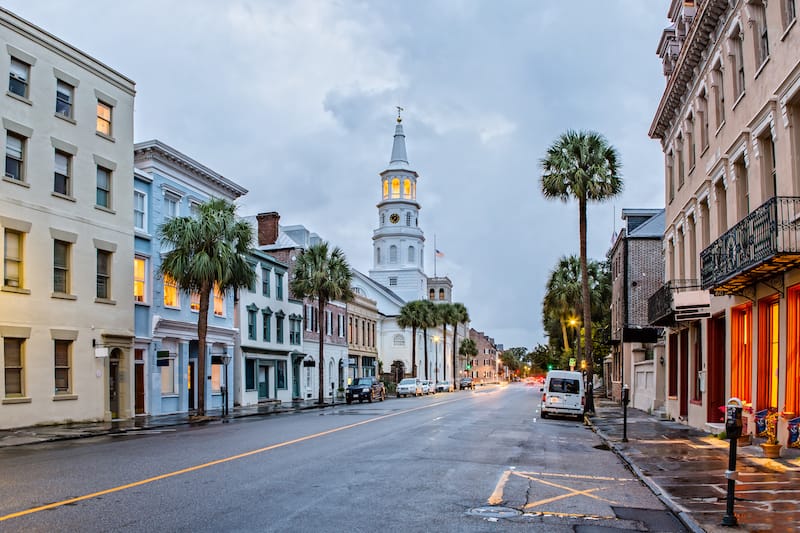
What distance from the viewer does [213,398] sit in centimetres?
4128

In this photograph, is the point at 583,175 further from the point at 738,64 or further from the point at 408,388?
the point at 408,388

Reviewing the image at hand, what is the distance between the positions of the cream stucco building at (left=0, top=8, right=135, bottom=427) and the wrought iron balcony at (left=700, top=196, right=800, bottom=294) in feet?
72.0

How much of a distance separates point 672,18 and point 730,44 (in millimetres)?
10564

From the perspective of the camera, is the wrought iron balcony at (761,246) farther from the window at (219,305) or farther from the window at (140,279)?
the window at (219,305)

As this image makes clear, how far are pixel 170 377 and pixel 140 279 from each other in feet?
16.9

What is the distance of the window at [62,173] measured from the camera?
96.1 feet

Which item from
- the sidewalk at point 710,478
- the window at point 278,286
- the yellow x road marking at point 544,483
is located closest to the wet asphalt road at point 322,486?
the yellow x road marking at point 544,483

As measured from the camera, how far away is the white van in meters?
32.2

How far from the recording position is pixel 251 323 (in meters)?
47.1

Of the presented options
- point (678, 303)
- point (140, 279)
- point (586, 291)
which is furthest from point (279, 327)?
point (678, 303)

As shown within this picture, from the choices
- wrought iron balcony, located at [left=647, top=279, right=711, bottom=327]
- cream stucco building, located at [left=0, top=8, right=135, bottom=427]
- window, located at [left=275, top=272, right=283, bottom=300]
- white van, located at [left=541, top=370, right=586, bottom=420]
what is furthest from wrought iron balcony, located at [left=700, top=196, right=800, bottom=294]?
window, located at [left=275, top=272, right=283, bottom=300]

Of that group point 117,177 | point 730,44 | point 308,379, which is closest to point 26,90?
point 117,177

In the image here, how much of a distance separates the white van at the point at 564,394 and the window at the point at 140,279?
1765cm

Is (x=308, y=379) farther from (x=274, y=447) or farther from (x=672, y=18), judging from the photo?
(x=274, y=447)
